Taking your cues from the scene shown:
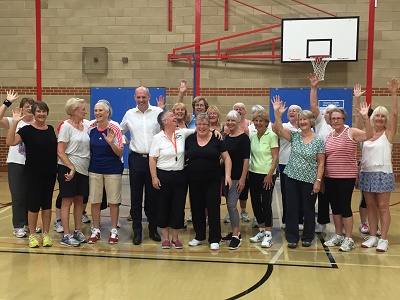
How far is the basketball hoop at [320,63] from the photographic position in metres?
9.49

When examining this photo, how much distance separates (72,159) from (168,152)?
106 centimetres

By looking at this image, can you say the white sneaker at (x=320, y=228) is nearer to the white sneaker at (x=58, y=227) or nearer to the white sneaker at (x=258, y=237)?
the white sneaker at (x=258, y=237)

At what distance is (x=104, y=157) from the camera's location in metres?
4.78

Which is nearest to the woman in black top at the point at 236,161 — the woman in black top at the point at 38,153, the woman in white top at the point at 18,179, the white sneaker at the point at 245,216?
the white sneaker at the point at 245,216

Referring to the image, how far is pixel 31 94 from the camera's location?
10750mm

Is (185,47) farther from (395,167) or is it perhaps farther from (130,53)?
(395,167)

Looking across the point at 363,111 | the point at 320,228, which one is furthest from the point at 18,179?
the point at 363,111

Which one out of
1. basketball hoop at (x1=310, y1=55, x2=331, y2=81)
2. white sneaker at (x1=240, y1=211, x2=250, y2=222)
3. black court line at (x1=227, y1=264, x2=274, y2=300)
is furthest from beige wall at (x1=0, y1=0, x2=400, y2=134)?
black court line at (x1=227, y1=264, x2=274, y2=300)

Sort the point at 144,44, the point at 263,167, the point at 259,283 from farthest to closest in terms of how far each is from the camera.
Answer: the point at 144,44
the point at 263,167
the point at 259,283

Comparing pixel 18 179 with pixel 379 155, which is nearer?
pixel 379 155

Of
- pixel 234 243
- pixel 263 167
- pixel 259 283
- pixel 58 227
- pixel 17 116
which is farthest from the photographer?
pixel 58 227

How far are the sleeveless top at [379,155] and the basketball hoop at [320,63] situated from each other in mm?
5150

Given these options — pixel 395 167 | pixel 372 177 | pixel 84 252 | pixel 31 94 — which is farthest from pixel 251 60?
pixel 84 252

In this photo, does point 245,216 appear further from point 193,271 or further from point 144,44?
point 144,44
